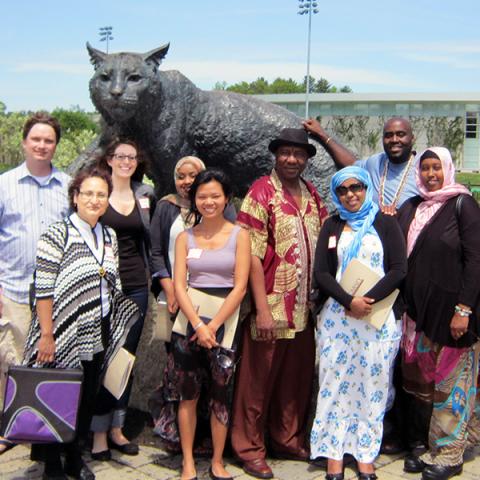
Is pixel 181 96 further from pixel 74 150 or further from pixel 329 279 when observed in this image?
pixel 74 150

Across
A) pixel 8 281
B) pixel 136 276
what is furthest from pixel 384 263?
pixel 8 281

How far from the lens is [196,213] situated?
3.65m

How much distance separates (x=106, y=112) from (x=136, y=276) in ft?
4.66

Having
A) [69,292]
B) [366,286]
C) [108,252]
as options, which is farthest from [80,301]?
[366,286]

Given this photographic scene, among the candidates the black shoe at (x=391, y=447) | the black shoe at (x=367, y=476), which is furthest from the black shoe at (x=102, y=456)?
the black shoe at (x=391, y=447)

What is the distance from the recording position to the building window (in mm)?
44625

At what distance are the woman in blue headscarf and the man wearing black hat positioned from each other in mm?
152

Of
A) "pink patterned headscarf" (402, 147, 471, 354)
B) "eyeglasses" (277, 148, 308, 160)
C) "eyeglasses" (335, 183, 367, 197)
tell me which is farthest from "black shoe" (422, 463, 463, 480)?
"eyeglasses" (277, 148, 308, 160)

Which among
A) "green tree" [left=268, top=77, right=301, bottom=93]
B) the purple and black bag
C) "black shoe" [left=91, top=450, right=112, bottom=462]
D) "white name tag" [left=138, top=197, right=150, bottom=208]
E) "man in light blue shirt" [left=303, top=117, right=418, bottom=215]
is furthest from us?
"green tree" [left=268, top=77, right=301, bottom=93]

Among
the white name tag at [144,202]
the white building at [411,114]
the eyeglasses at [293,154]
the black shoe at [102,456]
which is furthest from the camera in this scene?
the white building at [411,114]

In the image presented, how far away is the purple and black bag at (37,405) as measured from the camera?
3207mm

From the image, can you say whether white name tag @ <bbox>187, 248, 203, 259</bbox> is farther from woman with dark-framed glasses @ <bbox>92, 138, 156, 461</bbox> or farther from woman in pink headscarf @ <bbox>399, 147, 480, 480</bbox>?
woman in pink headscarf @ <bbox>399, 147, 480, 480</bbox>

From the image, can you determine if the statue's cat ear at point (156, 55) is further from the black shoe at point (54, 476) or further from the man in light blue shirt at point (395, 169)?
the black shoe at point (54, 476)

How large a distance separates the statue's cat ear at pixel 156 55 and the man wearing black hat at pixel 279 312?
1.35m
